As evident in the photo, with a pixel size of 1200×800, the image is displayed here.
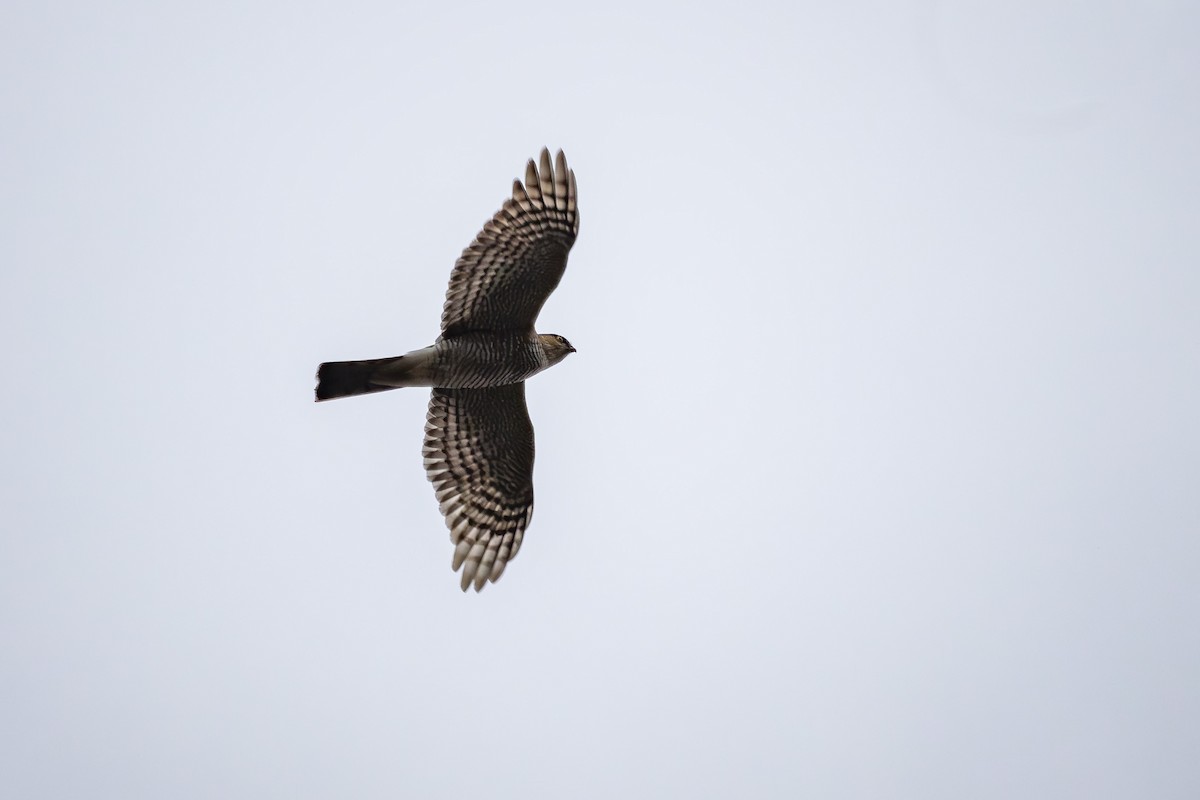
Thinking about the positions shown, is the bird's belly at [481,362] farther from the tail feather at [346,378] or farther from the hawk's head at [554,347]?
the tail feather at [346,378]

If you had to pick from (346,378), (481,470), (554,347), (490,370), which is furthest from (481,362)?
(481,470)

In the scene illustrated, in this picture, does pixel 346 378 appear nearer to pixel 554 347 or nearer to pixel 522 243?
pixel 522 243

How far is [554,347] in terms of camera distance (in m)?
11.0

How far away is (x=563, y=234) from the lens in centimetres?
1007

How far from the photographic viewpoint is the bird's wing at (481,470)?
36.2ft

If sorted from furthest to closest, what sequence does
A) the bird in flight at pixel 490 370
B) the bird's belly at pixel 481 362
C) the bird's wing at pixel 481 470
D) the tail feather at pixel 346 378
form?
the bird's wing at pixel 481 470
the bird's belly at pixel 481 362
the bird in flight at pixel 490 370
the tail feather at pixel 346 378

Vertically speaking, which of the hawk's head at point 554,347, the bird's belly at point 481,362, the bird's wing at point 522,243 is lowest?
the bird's belly at point 481,362

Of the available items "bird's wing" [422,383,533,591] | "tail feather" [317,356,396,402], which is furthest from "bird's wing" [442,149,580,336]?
"bird's wing" [422,383,533,591]

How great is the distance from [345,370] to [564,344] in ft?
8.09

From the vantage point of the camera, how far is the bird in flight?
9.99 meters

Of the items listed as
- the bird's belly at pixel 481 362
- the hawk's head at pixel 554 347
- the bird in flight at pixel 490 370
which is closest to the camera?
the bird in flight at pixel 490 370

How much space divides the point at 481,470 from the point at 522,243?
100 inches

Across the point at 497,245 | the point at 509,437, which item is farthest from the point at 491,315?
the point at 509,437

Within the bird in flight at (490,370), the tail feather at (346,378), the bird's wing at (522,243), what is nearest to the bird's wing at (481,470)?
the bird in flight at (490,370)
